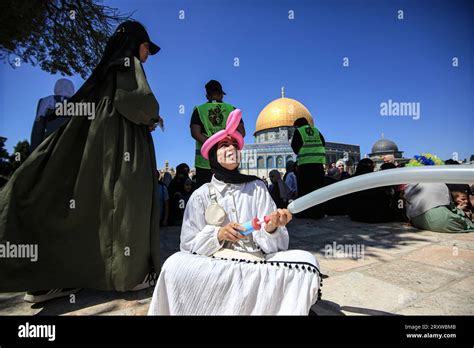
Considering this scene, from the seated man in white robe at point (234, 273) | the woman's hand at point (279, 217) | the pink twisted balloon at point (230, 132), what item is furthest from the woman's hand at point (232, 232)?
the pink twisted balloon at point (230, 132)

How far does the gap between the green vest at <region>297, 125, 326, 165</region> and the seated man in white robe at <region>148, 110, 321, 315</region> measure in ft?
13.4

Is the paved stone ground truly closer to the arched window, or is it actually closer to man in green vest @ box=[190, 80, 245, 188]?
man in green vest @ box=[190, 80, 245, 188]

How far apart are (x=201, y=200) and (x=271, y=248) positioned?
519 mm

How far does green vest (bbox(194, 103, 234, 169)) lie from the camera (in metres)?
2.63

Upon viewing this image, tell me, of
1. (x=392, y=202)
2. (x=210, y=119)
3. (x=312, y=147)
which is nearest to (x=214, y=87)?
(x=210, y=119)

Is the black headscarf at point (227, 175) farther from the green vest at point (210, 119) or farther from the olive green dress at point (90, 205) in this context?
the green vest at point (210, 119)

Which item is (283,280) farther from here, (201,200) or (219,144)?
(219,144)

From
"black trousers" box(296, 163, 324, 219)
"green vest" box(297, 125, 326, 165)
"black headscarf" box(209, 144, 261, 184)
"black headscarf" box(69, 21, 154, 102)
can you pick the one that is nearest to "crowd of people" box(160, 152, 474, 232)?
"black trousers" box(296, 163, 324, 219)

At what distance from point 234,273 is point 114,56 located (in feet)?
6.74

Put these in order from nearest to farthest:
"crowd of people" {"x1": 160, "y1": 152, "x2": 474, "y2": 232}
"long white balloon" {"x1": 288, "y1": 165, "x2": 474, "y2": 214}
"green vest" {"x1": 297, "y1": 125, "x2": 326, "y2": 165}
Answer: "long white balloon" {"x1": 288, "y1": 165, "x2": 474, "y2": 214}, "crowd of people" {"x1": 160, "y1": 152, "x2": 474, "y2": 232}, "green vest" {"x1": 297, "y1": 125, "x2": 326, "y2": 165}

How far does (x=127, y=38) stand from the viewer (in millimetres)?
2098

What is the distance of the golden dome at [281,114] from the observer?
156 ft

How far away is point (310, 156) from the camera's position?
207 inches

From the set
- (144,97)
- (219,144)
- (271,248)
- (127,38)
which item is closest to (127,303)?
(271,248)
